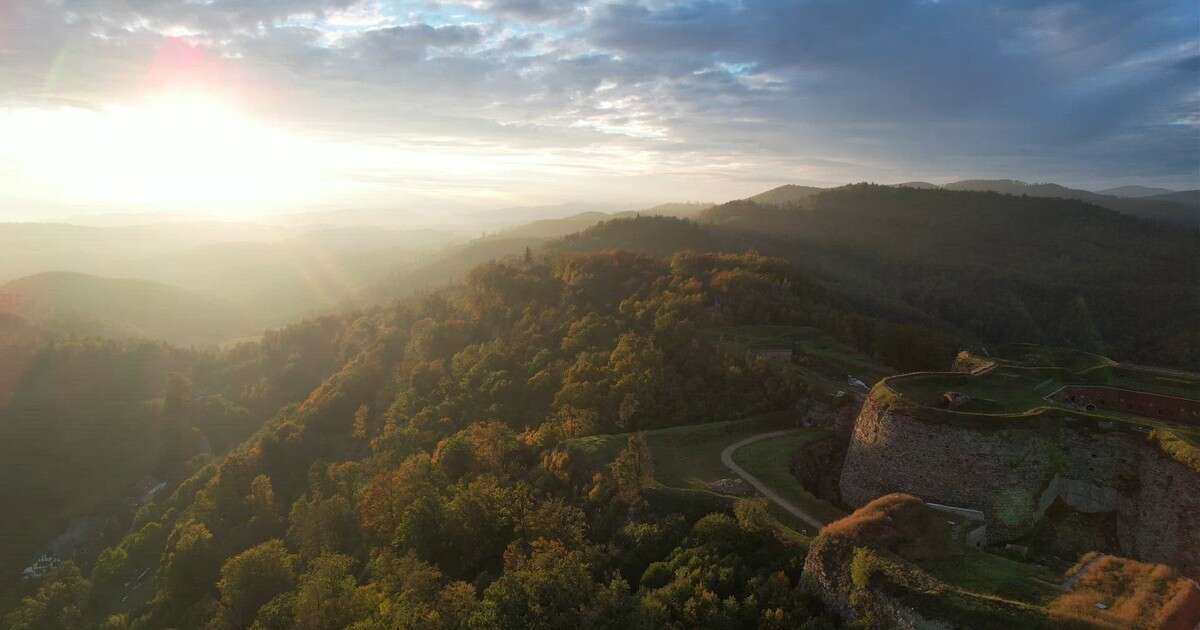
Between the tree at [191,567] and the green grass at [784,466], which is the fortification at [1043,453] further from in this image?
the tree at [191,567]

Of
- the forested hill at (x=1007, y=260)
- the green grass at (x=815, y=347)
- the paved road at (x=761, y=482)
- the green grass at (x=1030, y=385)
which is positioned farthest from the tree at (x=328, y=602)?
the forested hill at (x=1007, y=260)

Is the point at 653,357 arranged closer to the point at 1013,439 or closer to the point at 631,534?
the point at 631,534

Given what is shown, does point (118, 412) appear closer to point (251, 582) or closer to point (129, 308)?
point (251, 582)

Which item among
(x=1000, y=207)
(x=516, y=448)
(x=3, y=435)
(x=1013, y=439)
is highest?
(x=1000, y=207)

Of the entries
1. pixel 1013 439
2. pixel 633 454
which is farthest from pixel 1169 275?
pixel 633 454

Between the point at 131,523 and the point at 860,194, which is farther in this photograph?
the point at 860,194

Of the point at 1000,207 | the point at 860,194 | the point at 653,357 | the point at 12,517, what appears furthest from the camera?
the point at 860,194
